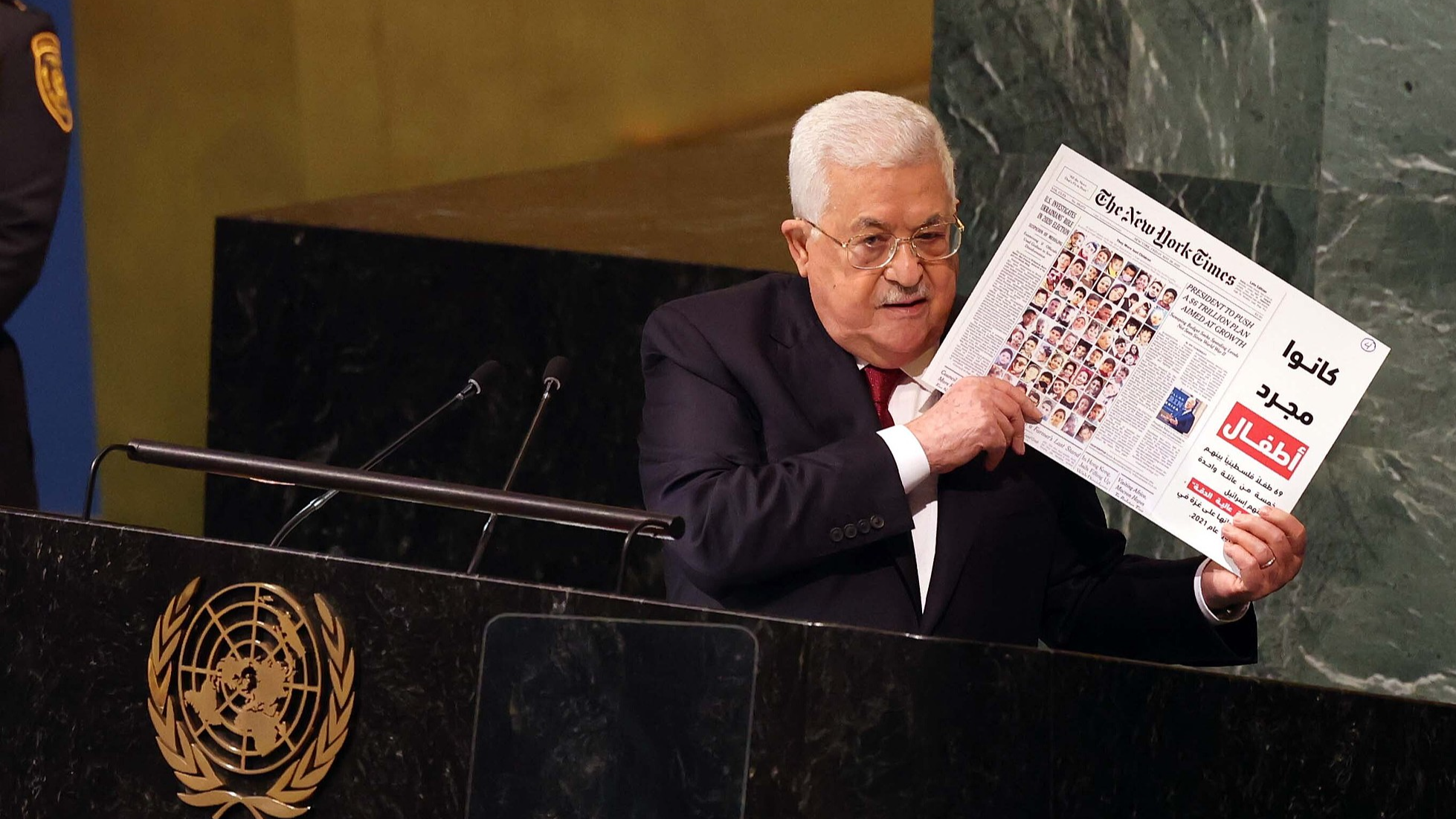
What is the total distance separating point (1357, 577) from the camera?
381 centimetres

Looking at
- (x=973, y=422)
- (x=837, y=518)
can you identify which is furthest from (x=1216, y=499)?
(x=837, y=518)

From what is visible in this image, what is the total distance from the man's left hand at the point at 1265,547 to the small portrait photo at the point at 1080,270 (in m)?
0.35

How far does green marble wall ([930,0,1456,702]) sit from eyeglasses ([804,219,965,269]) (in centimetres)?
153

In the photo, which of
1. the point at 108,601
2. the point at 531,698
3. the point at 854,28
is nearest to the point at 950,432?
the point at 531,698

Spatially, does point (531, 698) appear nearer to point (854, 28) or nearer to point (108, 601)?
point (108, 601)

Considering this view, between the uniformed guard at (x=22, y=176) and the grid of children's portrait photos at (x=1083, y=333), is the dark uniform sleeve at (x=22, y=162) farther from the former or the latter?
the grid of children's portrait photos at (x=1083, y=333)

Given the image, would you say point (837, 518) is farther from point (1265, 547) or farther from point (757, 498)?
point (1265, 547)

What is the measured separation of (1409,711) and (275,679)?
1.21 m

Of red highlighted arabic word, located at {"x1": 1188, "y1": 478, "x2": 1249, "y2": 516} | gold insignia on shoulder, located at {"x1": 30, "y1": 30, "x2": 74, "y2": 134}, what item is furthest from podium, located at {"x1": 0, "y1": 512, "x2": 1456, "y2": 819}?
gold insignia on shoulder, located at {"x1": 30, "y1": 30, "x2": 74, "y2": 134}

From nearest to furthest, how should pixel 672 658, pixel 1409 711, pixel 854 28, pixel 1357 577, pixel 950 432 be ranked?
1. pixel 1409 711
2. pixel 672 658
3. pixel 950 432
4. pixel 1357 577
5. pixel 854 28

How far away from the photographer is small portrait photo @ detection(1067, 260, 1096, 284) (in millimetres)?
2291

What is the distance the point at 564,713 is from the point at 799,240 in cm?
80

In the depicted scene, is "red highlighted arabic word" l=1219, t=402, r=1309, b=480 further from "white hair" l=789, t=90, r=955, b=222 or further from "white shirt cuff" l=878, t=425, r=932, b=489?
"white hair" l=789, t=90, r=955, b=222

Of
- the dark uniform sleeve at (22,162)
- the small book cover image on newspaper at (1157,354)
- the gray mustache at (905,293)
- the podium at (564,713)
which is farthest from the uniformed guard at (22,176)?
the small book cover image on newspaper at (1157,354)
